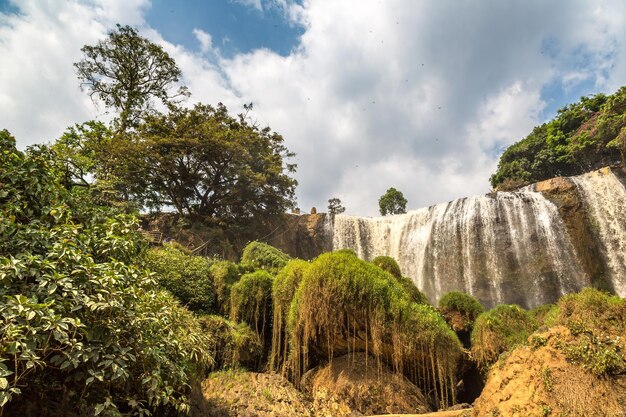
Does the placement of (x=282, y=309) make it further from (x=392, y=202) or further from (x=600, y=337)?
(x=392, y=202)

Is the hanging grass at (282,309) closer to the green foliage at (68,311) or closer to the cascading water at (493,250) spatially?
the green foliage at (68,311)

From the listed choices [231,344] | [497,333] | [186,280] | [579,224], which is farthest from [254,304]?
[579,224]

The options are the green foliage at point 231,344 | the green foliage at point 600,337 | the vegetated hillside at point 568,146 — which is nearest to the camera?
the green foliage at point 600,337

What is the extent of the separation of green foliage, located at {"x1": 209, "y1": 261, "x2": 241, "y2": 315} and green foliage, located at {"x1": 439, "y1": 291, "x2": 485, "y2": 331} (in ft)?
25.0

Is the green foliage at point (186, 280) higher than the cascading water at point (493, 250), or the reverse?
the cascading water at point (493, 250)

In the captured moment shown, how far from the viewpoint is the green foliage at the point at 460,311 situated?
1191 centimetres

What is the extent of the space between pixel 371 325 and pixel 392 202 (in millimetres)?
34873

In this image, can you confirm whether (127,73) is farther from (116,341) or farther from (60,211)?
(116,341)

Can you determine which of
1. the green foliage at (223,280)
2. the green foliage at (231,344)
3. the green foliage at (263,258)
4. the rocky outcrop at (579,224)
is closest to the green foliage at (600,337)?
the green foliage at (231,344)

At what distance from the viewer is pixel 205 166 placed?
76.5 ft

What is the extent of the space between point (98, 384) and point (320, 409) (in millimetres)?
5391

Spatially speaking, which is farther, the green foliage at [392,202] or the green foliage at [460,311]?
the green foliage at [392,202]

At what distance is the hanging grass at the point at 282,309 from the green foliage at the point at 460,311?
19.6ft

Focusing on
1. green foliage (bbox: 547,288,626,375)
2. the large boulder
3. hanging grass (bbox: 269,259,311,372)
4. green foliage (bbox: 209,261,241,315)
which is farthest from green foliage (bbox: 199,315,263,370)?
green foliage (bbox: 547,288,626,375)
